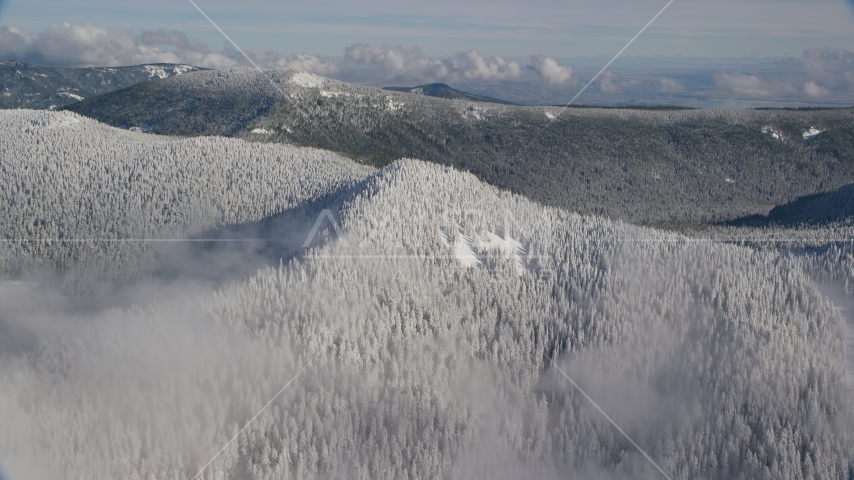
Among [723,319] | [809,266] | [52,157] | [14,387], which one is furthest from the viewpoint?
[52,157]

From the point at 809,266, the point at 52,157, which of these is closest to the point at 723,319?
the point at 809,266

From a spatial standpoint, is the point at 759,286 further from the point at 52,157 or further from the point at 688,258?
the point at 52,157

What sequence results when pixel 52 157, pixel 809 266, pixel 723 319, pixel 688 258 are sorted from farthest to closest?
pixel 52 157, pixel 809 266, pixel 688 258, pixel 723 319

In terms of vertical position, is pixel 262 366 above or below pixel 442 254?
below

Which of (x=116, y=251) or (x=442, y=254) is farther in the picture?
(x=116, y=251)

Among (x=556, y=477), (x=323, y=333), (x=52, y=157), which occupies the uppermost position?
(x=52, y=157)

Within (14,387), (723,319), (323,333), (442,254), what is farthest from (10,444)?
(723,319)
